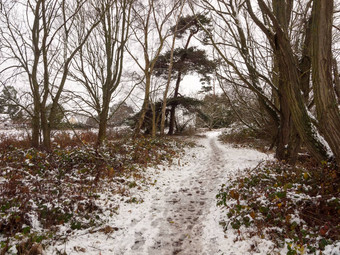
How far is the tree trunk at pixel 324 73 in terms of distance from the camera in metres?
2.81

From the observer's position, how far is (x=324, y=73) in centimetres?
290

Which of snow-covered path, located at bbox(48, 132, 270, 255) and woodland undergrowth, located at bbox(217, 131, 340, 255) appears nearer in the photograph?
woodland undergrowth, located at bbox(217, 131, 340, 255)

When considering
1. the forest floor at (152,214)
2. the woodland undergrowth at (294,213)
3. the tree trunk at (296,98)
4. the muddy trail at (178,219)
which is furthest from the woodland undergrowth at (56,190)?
the tree trunk at (296,98)

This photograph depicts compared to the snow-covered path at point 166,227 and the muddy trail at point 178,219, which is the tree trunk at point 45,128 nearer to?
the snow-covered path at point 166,227

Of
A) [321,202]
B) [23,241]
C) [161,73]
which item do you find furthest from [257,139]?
[23,241]

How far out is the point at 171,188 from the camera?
573cm

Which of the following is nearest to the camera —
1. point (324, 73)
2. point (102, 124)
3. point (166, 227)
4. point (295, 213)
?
point (324, 73)

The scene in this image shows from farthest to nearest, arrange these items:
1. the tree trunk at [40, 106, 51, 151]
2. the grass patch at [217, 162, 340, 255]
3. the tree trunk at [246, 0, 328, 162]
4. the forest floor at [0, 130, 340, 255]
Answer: the tree trunk at [40, 106, 51, 151]
the tree trunk at [246, 0, 328, 162]
the forest floor at [0, 130, 340, 255]
the grass patch at [217, 162, 340, 255]

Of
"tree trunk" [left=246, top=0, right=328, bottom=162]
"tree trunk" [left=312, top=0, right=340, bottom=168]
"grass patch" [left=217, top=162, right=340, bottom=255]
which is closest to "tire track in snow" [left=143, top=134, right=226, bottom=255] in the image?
"grass patch" [left=217, top=162, right=340, bottom=255]

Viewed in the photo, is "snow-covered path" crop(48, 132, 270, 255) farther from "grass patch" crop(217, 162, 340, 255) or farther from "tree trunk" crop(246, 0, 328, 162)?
"tree trunk" crop(246, 0, 328, 162)

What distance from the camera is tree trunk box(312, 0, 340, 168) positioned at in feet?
9.22

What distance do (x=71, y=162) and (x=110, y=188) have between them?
2132 mm

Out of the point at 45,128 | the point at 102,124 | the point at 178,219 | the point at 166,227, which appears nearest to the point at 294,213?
the point at 178,219

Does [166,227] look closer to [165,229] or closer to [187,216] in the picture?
[165,229]
